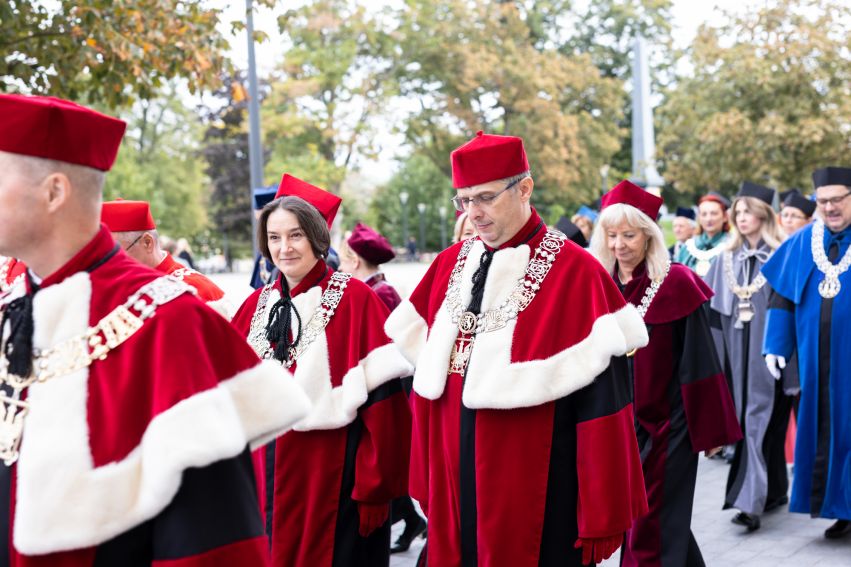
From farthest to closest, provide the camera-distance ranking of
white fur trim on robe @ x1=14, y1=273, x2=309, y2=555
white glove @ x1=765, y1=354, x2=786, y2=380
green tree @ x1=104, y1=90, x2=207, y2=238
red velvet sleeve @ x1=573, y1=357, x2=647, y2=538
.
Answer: green tree @ x1=104, y1=90, x2=207, y2=238 < white glove @ x1=765, y1=354, x2=786, y2=380 < red velvet sleeve @ x1=573, y1=357, x2=647, y2=538 < white fur trim on robe @ x1=14, y1=273, x2=309, y2=555

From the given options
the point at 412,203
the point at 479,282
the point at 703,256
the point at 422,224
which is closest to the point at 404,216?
the point at 412,203

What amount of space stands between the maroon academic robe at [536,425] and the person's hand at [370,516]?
49 centimetres

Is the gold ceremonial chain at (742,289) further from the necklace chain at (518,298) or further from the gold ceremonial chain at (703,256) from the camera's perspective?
the necklace chain at (518,298)

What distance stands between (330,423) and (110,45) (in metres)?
5.21

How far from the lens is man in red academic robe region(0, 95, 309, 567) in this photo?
7.32 ft

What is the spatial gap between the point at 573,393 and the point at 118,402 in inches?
85.7

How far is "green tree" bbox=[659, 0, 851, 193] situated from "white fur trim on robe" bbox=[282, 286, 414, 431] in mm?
15675

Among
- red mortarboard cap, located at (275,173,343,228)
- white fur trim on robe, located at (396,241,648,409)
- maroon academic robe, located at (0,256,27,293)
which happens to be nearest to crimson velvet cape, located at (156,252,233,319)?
maroon academic robe, located at (0,256,27,293)

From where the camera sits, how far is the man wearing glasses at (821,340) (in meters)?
7.04

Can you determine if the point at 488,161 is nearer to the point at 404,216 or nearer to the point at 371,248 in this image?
the point at 371,248

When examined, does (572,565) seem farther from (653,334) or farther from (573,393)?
(653,334)

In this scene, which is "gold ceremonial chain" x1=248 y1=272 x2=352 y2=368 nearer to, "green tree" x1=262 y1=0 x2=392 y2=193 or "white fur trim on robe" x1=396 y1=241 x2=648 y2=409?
"white fur trim on robe" x1=396 y1=241 x2=648 y2=409

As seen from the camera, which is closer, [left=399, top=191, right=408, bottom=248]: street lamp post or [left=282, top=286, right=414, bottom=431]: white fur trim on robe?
[left=282, top=286, right=414, bottom=431]: white fur trim on robe

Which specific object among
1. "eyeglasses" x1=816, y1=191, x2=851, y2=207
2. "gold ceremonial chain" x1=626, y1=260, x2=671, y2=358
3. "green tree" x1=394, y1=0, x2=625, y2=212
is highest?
"green tree" x1=394, y1=0, x2=625, y2=212
